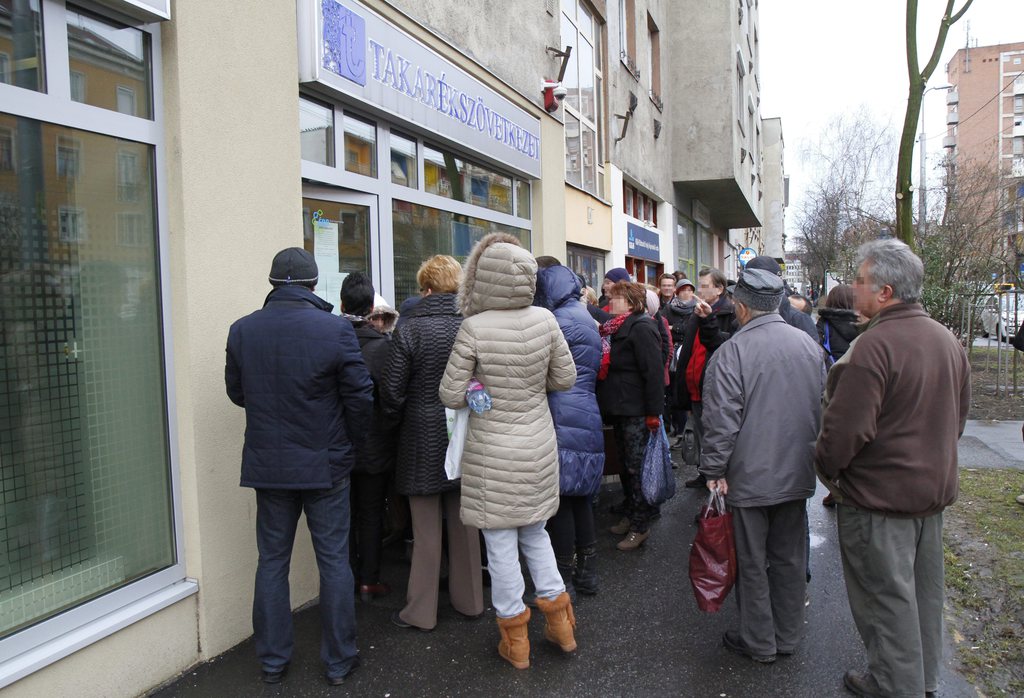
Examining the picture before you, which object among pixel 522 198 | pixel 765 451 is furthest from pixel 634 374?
pixel 522 198

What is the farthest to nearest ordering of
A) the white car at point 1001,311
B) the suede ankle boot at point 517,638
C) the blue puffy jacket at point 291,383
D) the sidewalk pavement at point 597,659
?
the white car at point 1001,311 → the suede ankle boot at point 517,638 → the sidewalk pavement at point 597,659 → the blue puffy jacket at point 291,383

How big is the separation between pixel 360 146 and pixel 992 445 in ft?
25.6

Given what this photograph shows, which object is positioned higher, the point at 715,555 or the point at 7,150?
the point at 7,150

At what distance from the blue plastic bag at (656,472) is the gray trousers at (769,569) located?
4.66 feet

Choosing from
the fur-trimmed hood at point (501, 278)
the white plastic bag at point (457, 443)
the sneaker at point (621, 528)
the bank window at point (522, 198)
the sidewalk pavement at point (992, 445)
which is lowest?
the sidewalk pavement at point (992, 445)

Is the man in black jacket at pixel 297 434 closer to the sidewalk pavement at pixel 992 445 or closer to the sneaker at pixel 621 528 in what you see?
the sneaker at pixel 621 528

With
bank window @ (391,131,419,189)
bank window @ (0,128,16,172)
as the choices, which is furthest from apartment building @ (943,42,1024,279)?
bank window @ (0,128,16,172)

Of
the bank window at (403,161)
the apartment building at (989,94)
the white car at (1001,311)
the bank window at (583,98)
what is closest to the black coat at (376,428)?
the bank window at (403,161)

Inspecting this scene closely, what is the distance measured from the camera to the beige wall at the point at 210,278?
3.66 metres

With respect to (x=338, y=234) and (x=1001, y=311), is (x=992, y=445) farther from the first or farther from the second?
(x=338, y=234)

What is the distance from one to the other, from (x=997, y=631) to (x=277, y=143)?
4.66 m

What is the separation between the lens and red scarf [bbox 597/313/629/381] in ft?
17.2

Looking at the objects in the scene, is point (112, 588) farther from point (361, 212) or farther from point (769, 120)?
point (769, 120)

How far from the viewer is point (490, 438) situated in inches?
141
